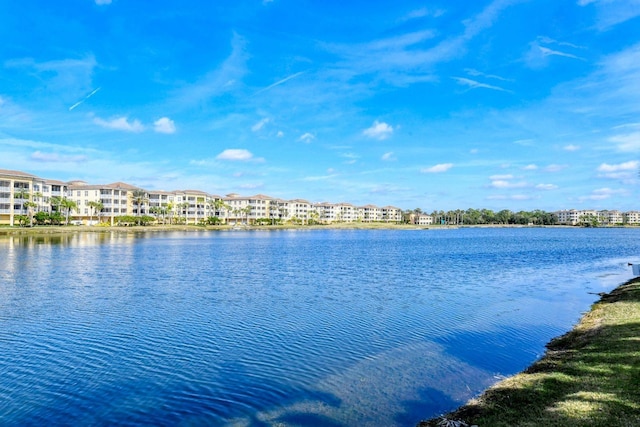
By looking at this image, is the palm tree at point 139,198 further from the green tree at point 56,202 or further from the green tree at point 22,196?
the green tree at point 22,196

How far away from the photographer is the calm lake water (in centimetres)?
1148

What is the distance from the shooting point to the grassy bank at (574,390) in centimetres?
877

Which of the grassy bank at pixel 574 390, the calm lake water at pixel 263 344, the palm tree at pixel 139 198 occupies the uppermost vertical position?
the palm tree at pixel 139 198

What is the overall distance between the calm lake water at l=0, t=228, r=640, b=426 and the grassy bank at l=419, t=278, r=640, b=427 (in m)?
1.21

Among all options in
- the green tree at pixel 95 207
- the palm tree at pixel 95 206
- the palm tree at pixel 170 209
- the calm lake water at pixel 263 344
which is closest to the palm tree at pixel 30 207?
the palm tree at pixel 95 206

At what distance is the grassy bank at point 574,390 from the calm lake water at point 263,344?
1.21 metres

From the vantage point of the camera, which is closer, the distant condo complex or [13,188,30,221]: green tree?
[13,188,30,221]: green tree

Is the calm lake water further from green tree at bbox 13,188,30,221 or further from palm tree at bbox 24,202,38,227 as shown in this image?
green tree at bbox 13,188,30,221

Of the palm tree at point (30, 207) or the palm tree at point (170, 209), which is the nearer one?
the palm tree at point (30, 207)

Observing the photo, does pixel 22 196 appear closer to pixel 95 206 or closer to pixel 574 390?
pixel 95 206

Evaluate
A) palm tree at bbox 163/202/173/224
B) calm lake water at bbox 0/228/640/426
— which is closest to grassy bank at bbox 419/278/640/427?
calm lake water at bbox 0/228/640/426

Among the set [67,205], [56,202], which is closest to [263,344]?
[67,205]

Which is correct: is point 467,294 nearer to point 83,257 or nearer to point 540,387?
point 540,387

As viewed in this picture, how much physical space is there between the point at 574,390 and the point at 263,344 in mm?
10871
